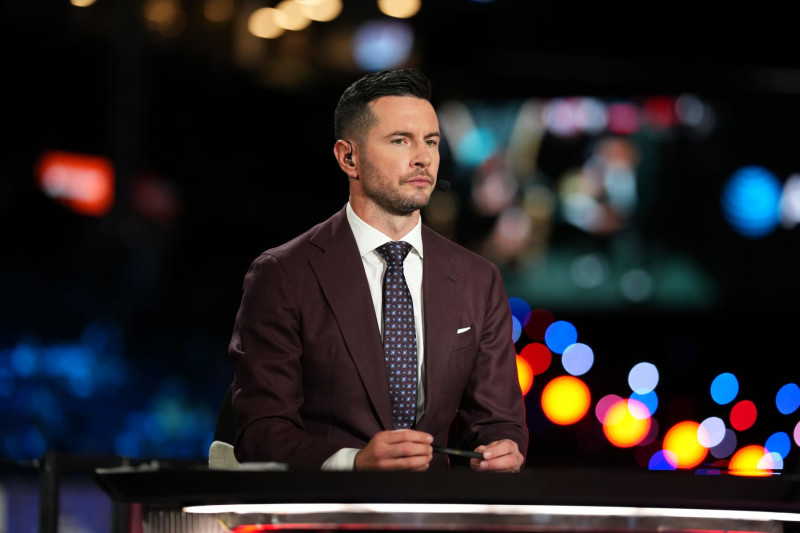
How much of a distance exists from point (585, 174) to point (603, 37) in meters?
6.55

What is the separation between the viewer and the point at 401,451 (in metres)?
1.95

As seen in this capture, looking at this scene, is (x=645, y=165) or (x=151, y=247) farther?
(x=645, y=165)

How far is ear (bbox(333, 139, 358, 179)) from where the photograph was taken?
2396mm

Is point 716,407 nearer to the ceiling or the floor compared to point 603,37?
nearer to the floor

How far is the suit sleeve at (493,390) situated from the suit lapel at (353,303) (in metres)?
0.23

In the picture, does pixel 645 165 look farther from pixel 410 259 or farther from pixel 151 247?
pixel 410 259

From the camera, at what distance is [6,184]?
16.3 m

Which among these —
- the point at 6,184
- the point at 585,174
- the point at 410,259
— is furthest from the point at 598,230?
the point at 410,259

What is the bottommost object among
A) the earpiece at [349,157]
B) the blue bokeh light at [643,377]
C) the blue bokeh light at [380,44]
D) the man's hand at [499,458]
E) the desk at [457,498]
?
the desk at [457,498]

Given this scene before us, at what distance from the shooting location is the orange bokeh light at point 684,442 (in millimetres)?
13259

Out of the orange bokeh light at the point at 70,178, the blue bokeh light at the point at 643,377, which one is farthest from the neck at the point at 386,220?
the orange bokeh light at the point at 70,178

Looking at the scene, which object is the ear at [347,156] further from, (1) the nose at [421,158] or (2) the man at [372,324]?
(1) the nose at [421,158]

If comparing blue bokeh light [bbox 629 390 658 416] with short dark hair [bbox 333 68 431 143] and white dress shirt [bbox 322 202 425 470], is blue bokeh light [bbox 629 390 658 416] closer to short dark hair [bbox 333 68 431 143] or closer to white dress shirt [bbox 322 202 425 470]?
white dress shirt [bbox 322 202 425 470]

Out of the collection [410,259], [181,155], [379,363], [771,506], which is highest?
[181,155]
